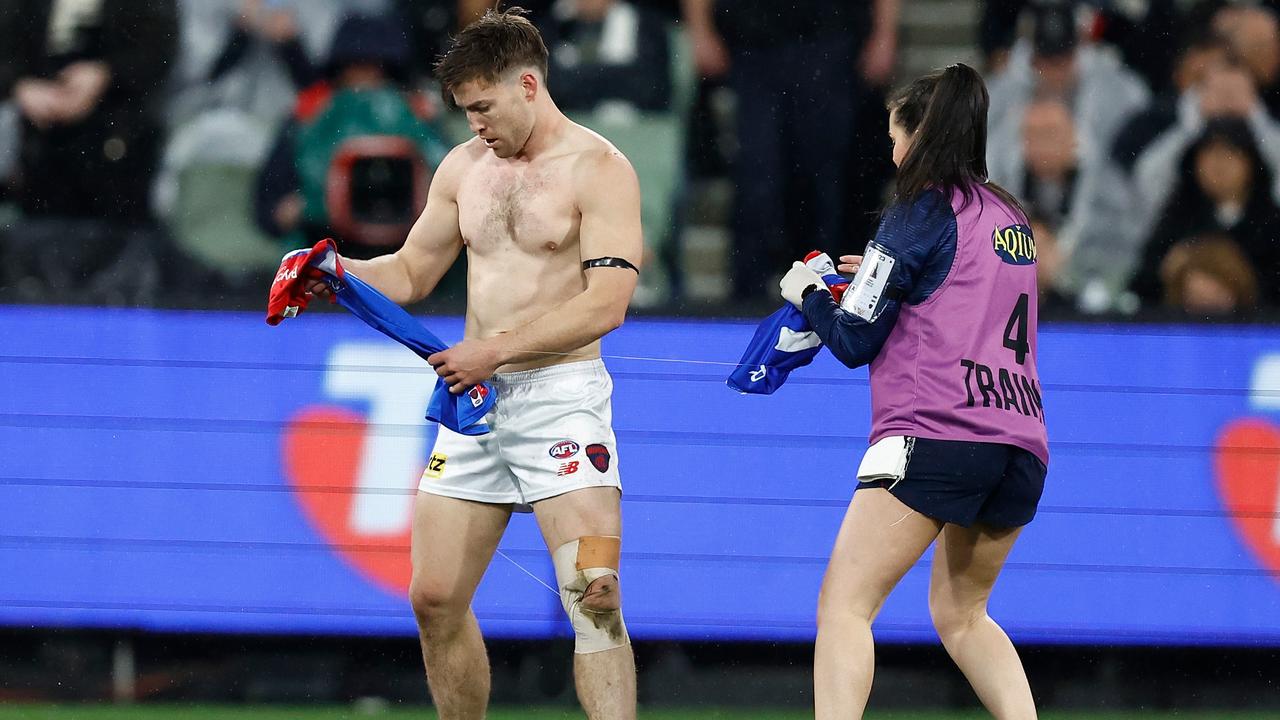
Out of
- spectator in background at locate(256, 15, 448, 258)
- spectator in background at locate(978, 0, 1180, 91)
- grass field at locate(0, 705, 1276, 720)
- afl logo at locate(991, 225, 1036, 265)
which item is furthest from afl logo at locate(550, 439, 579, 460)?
spectator in background at locate(978, 0, 1180, 91)

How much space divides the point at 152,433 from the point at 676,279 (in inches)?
89.0

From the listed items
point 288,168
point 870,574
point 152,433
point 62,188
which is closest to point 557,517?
point 870,574

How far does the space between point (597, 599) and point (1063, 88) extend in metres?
3.70

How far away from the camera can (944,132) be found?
4.35 meters

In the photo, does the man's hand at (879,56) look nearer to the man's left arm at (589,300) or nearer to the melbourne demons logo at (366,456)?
the melbourne demons logo at (366,456)

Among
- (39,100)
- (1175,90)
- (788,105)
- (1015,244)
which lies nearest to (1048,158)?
(1175,90)

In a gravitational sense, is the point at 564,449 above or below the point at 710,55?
below

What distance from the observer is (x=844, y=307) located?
14.3 feet

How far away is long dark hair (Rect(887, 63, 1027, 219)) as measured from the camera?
14.3 feet

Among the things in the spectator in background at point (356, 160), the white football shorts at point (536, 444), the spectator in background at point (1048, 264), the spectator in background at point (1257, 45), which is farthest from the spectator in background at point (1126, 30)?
the white football shorts at point (536, 444)

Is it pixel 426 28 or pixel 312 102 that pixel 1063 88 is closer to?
pixel 426 28

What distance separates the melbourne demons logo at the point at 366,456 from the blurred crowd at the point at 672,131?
0.70 m

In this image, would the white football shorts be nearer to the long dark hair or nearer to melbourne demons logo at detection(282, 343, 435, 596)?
the long dark hair

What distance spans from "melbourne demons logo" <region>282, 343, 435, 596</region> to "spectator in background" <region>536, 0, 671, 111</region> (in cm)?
144
